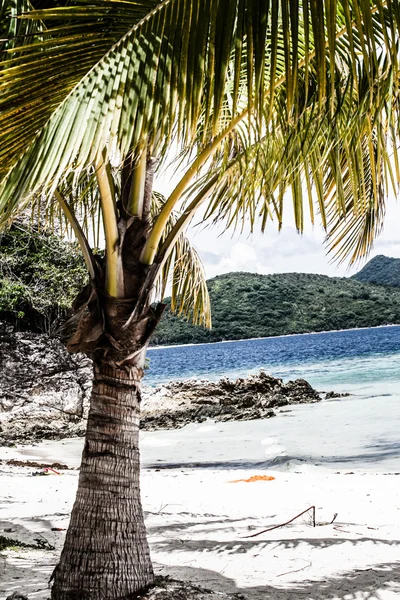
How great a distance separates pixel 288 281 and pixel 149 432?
5855 centimetres

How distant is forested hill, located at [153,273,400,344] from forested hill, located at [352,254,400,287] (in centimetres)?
329

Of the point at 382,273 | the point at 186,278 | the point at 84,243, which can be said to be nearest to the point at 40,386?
the point at 186,278

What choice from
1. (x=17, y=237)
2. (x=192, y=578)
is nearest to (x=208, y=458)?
(x=17, y=237)

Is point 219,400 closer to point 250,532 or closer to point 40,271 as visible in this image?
point 40,271

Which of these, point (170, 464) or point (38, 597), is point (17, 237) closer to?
point (170, 464)

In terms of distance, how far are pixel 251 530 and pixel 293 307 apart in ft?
234

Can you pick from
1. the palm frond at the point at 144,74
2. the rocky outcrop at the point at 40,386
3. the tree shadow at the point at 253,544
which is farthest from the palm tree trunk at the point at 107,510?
the rocky outcrop at the point at 40,386

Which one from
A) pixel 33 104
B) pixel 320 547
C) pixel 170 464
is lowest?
pixel 170 464

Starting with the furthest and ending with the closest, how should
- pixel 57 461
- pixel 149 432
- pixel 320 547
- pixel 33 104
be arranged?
pixel 149 432 < pixel 57 461 < pixel 320 547 < pixel 33 104

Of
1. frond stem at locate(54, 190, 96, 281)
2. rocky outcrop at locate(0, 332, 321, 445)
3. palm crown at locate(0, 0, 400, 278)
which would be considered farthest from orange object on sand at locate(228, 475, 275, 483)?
palm crown at locate(0, 0, 400, 278)

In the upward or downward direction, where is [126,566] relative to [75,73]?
downward

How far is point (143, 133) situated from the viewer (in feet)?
7.29

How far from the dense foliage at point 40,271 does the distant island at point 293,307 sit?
52.5 meters

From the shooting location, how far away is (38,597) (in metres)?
3.18
